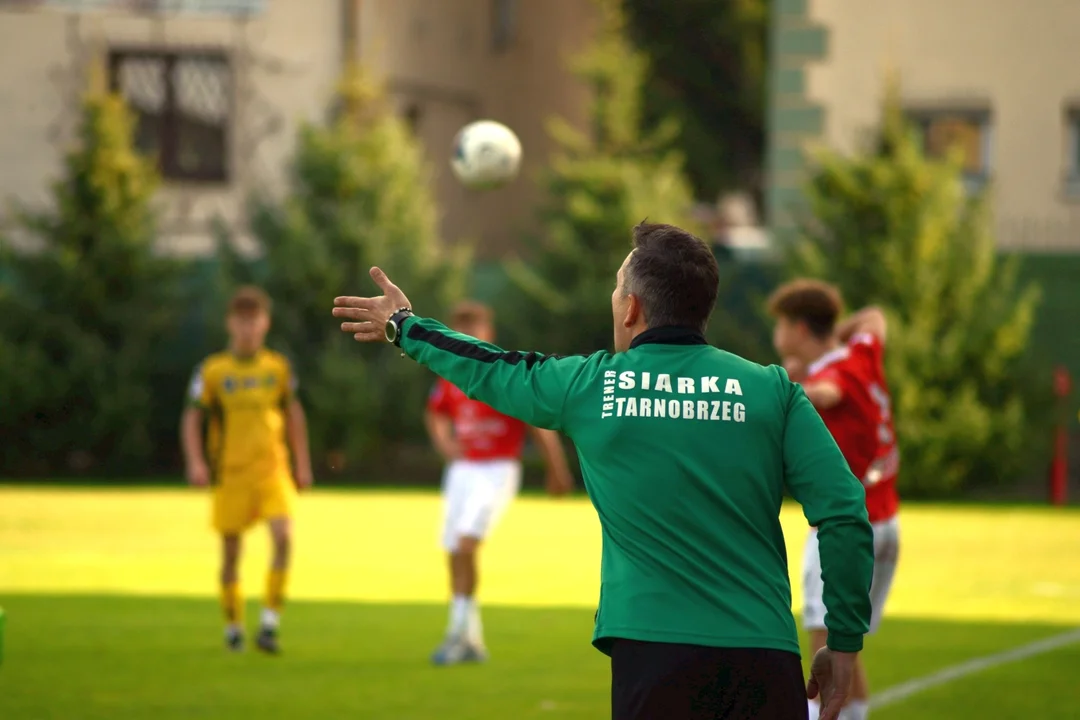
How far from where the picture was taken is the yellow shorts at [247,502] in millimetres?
10625

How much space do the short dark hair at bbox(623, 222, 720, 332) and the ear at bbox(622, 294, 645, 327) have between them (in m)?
0.02

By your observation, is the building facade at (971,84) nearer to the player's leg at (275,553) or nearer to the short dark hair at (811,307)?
the player's leg at (275,553)

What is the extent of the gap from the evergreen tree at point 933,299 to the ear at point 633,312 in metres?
16.5

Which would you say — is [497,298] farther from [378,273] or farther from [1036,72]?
[378,273]

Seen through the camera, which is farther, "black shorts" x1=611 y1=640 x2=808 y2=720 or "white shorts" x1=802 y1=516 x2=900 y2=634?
"white shorts" x1=802 y1=516 x2=900 y2=634

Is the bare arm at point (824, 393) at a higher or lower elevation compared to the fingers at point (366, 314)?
lower

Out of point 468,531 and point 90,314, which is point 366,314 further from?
point 90,314

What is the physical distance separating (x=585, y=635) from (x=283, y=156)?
18.1 metres

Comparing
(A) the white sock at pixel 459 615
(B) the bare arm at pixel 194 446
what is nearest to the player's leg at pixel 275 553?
(B) the bare arm at pixel 194 446

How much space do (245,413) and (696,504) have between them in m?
7.13

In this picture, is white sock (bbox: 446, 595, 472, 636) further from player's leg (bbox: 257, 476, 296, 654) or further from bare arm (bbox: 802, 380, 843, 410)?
bare arm (bbox: 802, 380, 843, 410)

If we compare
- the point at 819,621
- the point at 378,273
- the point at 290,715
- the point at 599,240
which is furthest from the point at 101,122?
the point at 378,273

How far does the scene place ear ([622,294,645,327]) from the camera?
4.32 metres

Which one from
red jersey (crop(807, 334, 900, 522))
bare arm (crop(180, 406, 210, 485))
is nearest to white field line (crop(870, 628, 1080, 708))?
red jersey (crop(807, 334, 900, 522))
